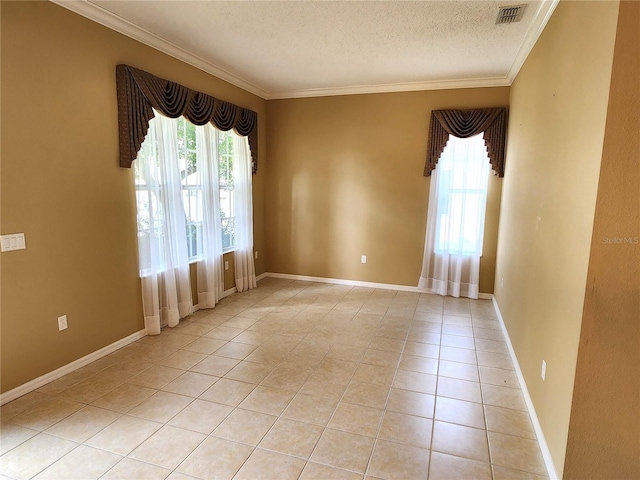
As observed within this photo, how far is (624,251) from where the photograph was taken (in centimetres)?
147

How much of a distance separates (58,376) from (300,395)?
5.85 ft

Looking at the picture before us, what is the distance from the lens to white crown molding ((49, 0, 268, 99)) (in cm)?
261

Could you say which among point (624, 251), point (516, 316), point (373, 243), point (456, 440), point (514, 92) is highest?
point (514, 92)

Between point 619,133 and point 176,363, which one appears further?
point 176,363

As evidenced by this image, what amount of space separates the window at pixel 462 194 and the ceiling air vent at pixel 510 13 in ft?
5.64

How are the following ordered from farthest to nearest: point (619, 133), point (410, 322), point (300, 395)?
point (410, 322) < point (300, 395) < point (619, 133)

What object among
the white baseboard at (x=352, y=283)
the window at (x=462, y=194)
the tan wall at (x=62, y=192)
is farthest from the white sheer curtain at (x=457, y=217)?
the tan wall at (x=62, y=192)

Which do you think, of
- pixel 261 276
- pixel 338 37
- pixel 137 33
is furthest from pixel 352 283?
pixel 137 33

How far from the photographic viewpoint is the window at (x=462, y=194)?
4.45m

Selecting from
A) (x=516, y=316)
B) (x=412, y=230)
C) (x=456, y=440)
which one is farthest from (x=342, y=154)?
(x=456, y=440)

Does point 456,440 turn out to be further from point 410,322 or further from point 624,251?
point 410,322

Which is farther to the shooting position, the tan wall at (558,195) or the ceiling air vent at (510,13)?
the ceiling air vent at (510,13)

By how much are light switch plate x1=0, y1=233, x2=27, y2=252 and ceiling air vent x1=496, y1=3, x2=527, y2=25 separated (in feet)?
11.9

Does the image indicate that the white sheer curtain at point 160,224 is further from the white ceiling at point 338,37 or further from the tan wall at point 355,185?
the tan wall at point 355,185
